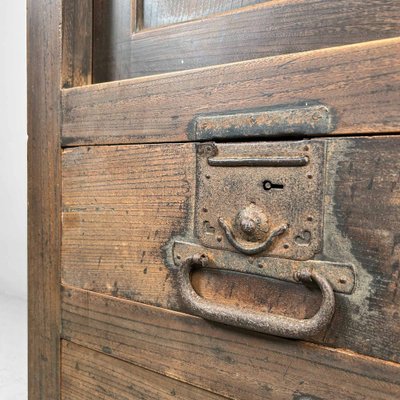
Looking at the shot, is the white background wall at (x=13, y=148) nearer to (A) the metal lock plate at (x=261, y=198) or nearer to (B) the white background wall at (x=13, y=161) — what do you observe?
(B) the white background wall at (x=13, y=161)

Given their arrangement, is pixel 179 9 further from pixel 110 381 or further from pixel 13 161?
pixel 13 161

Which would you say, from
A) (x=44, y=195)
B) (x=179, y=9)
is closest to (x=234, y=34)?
(x=179, y=9)

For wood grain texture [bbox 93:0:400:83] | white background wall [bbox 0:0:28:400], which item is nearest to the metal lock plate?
wood grain texture [bbox 93:0:400:83]

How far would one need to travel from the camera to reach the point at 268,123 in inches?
14.9

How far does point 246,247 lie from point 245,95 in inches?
5.5

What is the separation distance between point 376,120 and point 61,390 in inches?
19.8

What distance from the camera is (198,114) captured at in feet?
1.38

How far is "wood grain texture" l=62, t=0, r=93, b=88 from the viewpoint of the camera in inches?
21.2

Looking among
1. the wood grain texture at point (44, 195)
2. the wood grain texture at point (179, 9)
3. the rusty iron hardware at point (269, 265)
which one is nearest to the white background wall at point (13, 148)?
the wood grain texture at point (44, 195)

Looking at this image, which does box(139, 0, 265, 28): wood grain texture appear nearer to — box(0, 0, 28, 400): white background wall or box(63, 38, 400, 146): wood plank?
box(63, 38, 400, 146): wood plank

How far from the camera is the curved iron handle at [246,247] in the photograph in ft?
1.22

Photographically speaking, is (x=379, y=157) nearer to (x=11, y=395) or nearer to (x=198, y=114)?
(x=198, y=114)

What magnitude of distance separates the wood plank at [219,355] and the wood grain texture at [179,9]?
0.33 meters

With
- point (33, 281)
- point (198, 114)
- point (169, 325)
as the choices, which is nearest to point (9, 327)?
point (33, 281)
